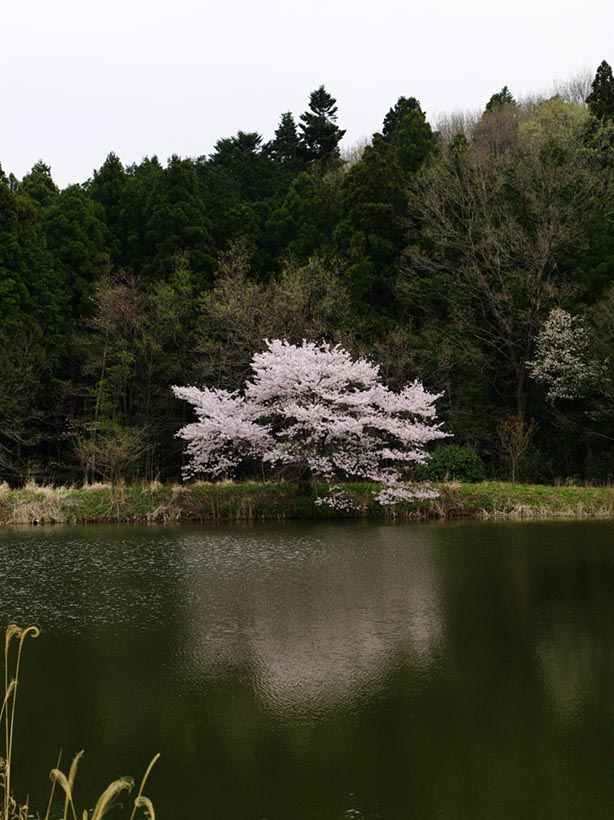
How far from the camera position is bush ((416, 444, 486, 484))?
70.2ft

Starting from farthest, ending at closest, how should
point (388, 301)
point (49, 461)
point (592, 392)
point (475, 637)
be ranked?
point (388, 301) < point (49, 461) < point (592, 392) < point (475, 637)

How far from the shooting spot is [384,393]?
21625 millimetres

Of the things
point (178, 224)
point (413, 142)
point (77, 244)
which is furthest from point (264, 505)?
point (413, 142)

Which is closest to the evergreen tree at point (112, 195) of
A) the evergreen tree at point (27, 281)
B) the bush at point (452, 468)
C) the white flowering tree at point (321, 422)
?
the evergreen tree at point (27, 281)

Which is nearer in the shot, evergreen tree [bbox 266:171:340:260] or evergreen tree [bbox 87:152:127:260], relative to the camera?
evergreen tree [bbox 266:171:340:260]

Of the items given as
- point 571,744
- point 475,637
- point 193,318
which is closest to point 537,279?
point 193,318

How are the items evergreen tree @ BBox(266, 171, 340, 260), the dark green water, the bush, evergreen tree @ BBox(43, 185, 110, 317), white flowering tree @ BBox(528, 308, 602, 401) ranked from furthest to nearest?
evergreen tree @ BBox(266, 171, 340, 260), evergreen tree @ BBox(43, 185, 110, 317), white flowering tree @ BBox(528, 308, 602, 401), the bush, the dark green water

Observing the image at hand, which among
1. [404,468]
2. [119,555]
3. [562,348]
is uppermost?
[562,348]

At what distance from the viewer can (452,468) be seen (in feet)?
70.4

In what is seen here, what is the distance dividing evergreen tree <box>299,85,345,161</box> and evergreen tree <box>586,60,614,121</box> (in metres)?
16.7

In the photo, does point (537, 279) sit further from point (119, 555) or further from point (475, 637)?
point (475, 637)

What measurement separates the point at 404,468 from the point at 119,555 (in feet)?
30.6

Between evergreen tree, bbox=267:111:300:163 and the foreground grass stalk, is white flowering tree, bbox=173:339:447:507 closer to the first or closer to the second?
the foreground grass stalk

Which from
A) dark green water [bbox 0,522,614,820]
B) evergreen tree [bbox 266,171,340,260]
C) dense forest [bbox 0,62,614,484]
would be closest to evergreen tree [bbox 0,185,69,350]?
dense forest [bbox 0,62,614,484]
